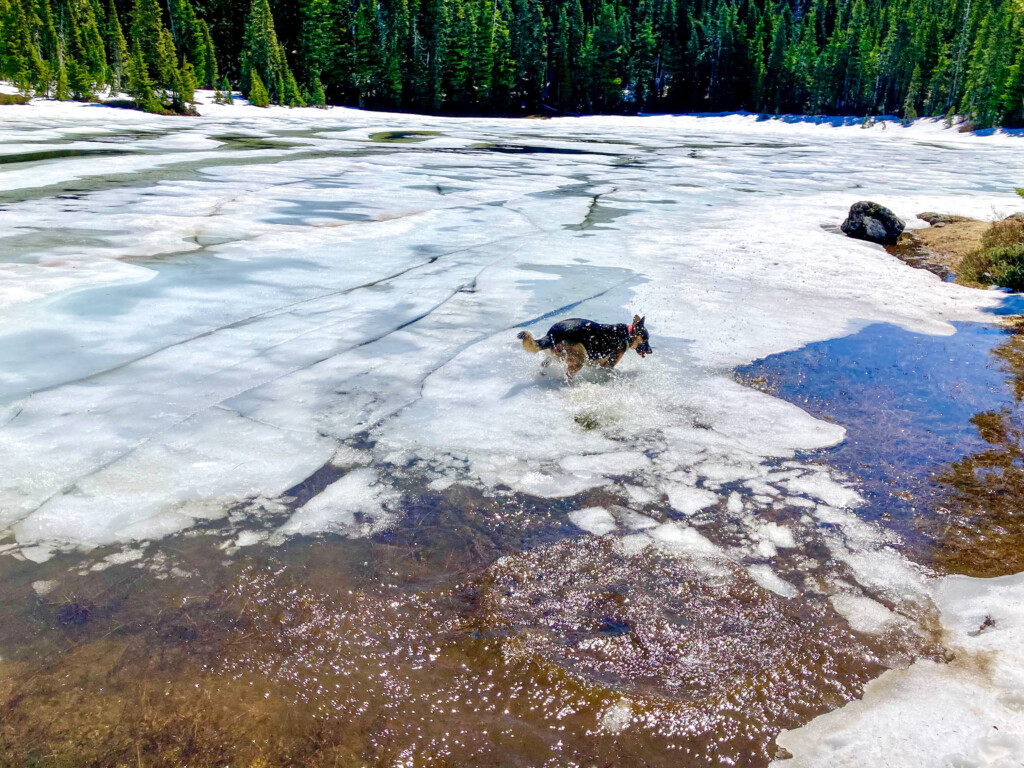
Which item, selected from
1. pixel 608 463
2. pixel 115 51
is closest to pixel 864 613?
pixel 608 463

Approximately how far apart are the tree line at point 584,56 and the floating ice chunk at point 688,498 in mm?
42483

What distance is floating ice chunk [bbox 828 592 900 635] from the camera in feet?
8.57

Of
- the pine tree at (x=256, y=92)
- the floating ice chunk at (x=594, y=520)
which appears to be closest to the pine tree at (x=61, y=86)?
the pine tree at (x=256, y=92)

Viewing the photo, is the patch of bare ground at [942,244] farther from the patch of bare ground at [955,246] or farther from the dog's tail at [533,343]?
the dog's tail at [533,343]

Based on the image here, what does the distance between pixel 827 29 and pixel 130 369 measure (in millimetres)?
93943

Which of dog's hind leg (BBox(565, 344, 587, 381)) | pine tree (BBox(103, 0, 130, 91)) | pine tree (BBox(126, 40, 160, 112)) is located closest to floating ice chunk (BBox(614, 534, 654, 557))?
dog's hind leg (BBox(565, 344, 587, 381))

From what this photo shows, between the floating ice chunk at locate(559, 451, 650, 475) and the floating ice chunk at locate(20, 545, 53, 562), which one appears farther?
the floating ice chunk at locate(559, 451, 650, 475)

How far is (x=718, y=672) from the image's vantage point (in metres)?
2.39

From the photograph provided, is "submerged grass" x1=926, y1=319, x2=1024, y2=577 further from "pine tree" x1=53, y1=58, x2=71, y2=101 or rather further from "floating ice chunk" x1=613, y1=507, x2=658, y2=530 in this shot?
"pine tree" x1=53, y1=58, x2=71, y2=101

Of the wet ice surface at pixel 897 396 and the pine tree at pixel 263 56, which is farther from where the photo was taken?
the pine tree at pixel 263 56

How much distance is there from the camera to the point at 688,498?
11.4 feet

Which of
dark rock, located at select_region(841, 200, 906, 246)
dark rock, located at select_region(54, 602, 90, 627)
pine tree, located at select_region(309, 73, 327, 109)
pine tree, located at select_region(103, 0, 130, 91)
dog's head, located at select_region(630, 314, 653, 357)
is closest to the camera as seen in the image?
dark rock, located at select_region(54, 602, 90, 627)

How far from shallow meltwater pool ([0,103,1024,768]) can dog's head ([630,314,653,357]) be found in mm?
195

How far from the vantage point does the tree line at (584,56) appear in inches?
1891
